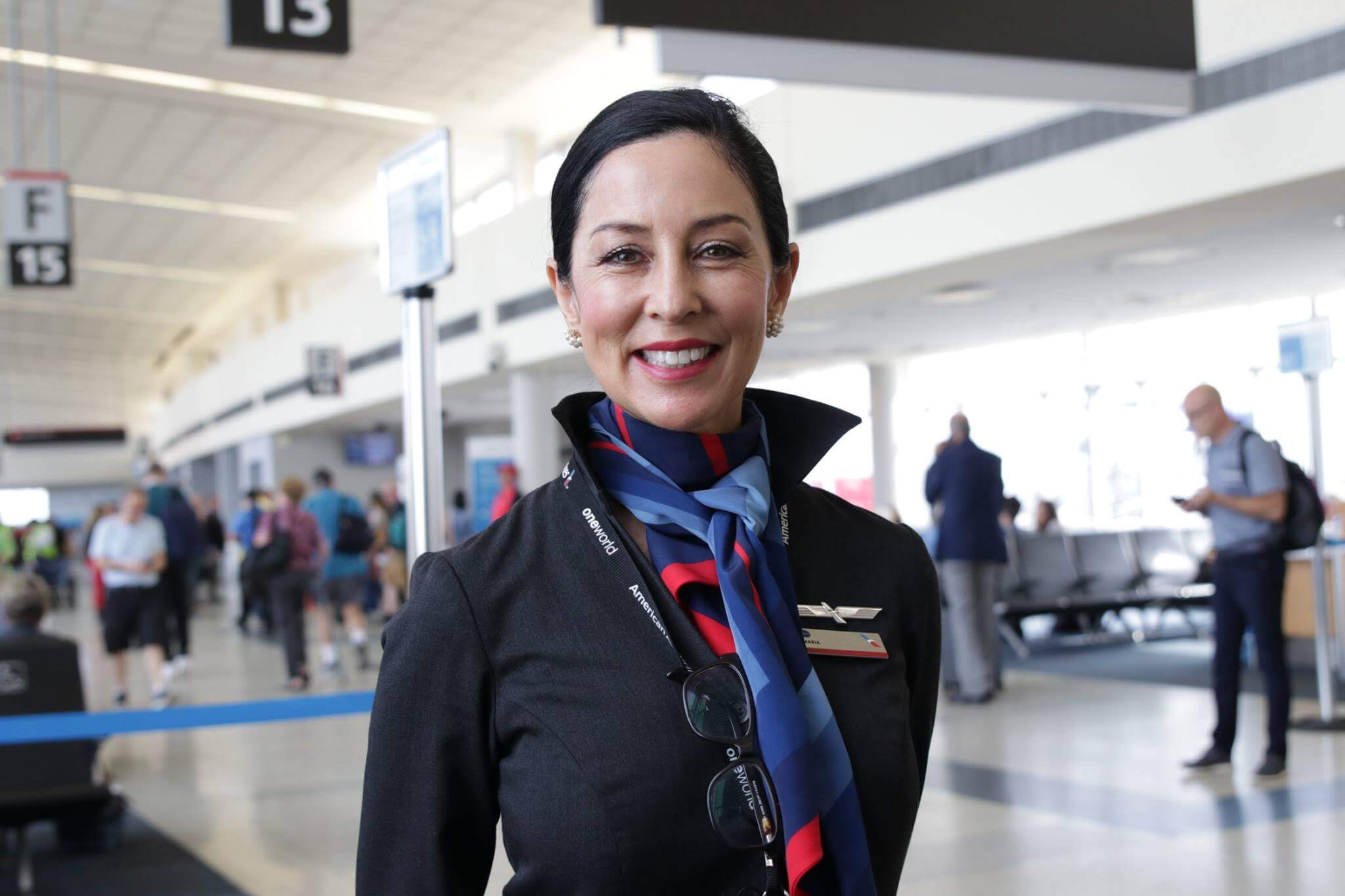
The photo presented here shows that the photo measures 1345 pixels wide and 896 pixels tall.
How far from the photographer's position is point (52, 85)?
1171cm

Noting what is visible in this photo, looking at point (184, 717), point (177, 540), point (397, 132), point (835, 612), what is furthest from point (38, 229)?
point (835, 612)

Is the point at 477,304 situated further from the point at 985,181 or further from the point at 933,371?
the point at 985,181

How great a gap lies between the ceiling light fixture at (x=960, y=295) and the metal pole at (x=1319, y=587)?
4.42 metres

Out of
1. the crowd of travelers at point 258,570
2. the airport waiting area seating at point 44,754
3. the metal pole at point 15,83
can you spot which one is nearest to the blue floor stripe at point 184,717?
the airport waiting area seating at point 44,754

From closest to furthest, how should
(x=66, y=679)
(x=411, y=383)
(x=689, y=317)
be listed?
(x=689, y=317), (x=411, y=383), (x=66, y=679)

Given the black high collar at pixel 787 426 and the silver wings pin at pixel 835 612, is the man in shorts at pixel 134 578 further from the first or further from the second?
the silver wings pin at pixel 835 612

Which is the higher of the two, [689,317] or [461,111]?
[461,111]

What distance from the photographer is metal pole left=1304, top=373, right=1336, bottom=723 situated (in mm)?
6926

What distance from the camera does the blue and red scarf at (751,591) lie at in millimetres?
1118

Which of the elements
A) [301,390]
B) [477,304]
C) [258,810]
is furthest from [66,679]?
[301,390]

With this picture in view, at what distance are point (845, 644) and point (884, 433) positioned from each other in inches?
713

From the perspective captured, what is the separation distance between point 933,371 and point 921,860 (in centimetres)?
1511

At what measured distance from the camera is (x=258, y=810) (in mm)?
6020

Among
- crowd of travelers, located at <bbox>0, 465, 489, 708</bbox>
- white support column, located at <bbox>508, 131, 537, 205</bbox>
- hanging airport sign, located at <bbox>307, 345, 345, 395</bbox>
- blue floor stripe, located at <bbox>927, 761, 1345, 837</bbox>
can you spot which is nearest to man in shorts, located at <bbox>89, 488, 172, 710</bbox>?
crowd of travelers, located at <bbox>0, 465, 489, 708</bbox>
